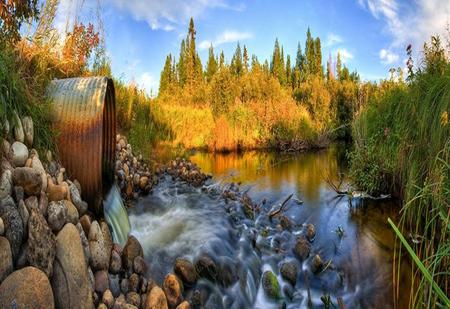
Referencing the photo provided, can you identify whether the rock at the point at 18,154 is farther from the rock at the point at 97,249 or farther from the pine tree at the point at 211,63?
the pine tree at the point at 211,63

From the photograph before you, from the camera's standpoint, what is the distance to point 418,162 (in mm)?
3123

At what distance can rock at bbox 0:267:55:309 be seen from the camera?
1600 mm

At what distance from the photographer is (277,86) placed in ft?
54.6

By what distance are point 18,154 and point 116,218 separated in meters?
1.52

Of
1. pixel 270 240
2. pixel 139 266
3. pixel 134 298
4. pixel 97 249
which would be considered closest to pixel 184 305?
pixel 134 298

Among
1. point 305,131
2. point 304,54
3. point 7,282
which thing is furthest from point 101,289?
point 304,54

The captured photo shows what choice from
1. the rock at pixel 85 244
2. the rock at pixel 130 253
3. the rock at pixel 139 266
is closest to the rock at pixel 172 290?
the rock at pixel 139 266

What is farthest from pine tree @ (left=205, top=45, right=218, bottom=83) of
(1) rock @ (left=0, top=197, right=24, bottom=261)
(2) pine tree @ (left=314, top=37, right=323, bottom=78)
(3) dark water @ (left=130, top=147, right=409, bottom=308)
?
(1) rock @ (left=0, top=197, right=24, bottom=261)

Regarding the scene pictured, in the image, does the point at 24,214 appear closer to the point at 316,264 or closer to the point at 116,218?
the point at 116,218

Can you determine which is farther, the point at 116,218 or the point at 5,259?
the point at 116,218

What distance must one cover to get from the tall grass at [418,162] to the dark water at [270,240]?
1.13ft

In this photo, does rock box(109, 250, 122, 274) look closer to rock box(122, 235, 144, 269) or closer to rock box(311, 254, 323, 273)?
rock box(122, 235, 144, 269)

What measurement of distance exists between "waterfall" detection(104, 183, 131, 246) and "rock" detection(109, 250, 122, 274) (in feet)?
1.99

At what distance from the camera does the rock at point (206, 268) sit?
288 cm
